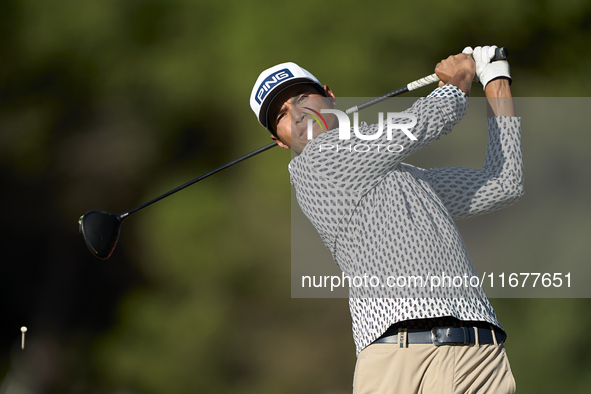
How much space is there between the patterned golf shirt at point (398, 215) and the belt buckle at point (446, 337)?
0.09ft

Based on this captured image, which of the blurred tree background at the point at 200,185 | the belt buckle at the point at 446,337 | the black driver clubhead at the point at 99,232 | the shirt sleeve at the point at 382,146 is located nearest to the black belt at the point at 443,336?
the belt buckle at the point at 446,337

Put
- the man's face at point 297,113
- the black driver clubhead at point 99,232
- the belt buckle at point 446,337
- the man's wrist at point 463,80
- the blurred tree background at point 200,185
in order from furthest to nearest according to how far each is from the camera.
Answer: the blurred tree background at point 200,185 → the black driver clubhead at point 99,232 → the man's face at point 297,113 → the man's wrist at point 463,80 → the belt buckle at point 446,337

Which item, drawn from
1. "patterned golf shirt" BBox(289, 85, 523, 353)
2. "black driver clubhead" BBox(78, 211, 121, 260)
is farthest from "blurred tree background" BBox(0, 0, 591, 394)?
"patterned golf shirt" BBox(289, 85, 523, 353)

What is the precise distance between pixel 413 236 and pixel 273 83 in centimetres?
49

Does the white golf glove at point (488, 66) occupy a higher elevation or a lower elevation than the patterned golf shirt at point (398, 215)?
higher

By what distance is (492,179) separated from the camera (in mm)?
1324

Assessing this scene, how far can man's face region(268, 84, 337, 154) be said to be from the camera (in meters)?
1.37

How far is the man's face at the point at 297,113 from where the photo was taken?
1.37 meters

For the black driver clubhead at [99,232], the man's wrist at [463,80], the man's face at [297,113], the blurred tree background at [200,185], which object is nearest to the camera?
the man's wrist at [463,80]

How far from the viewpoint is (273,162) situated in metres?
2.91

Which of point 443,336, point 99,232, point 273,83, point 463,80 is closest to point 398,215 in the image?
point 443,336

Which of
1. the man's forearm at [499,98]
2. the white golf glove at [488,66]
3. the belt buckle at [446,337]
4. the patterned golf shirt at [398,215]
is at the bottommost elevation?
the belt buckle at [446,337]

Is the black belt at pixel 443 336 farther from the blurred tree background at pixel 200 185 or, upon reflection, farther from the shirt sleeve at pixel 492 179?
the blurred tree background at pixel 200 185

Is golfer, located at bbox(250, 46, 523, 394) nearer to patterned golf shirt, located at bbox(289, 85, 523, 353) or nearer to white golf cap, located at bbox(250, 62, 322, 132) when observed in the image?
patterned golf shirt, located at bbox(289, 85, 523, 353)
